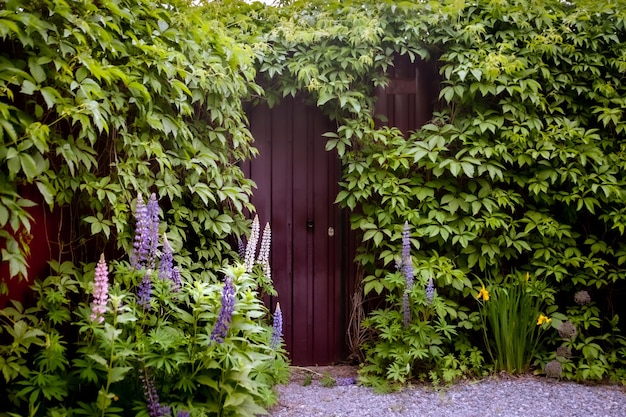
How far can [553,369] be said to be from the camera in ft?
10.6

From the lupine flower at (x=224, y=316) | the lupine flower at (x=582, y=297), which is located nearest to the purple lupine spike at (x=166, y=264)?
the lupine flower at (x=224, y=316)

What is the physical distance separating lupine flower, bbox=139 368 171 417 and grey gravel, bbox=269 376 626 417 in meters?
0.80

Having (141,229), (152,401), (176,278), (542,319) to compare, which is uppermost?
(141,229)

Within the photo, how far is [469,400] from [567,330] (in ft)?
3.05

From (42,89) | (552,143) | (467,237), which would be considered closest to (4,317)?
(42,89)

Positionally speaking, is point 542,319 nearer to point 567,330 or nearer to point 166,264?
point 567,330

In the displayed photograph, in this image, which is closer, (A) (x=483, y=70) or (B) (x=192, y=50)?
(B) (x=192, y=50)

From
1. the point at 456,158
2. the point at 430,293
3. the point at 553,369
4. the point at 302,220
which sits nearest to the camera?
the point at 430,293

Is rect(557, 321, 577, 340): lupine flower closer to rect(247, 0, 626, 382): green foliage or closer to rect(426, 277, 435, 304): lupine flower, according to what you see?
rect(247, 0, 626, 382): green foliage

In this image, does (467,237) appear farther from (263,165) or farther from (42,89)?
(42,89)

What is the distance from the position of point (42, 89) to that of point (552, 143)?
3.04m

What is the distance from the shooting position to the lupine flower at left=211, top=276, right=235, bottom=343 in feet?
7.02

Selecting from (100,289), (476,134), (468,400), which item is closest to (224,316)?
(100,289)

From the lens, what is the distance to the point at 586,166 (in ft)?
11.5
